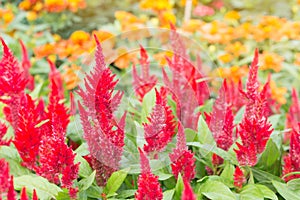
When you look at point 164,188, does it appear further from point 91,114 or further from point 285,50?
point 285,50

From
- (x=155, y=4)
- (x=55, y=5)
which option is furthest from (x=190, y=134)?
(x=55, y=5)

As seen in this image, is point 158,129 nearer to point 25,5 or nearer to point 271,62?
point 271,62

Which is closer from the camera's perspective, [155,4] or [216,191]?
[216,191]

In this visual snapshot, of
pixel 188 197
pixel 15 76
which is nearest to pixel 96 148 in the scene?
pixel 15 76

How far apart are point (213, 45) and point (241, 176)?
10.5 feet

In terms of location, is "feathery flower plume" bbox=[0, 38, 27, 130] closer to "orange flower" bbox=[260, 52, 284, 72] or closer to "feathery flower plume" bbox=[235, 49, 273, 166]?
"feathery flower plume" bbox=[235, 49, 273, 166]

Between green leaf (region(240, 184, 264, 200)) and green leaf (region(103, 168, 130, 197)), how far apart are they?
0.44 metres

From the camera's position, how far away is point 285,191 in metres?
1.98

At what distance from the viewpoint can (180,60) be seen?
2316 millimetres

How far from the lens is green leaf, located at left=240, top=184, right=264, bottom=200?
1907mm

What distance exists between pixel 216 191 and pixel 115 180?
36cm

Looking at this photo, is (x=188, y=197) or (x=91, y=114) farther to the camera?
(x=91, y=114)

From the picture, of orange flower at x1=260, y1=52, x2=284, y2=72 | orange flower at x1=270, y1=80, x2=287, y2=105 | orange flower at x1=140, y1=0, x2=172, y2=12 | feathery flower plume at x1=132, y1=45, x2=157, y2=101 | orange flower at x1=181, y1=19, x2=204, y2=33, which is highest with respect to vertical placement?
orange flower at x1=140, y1=0, x2=172, y2=12

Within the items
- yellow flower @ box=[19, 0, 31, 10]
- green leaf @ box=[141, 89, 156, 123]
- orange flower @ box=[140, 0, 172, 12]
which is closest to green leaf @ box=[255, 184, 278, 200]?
green leaf @ box=[141, 89, 156, 123]
